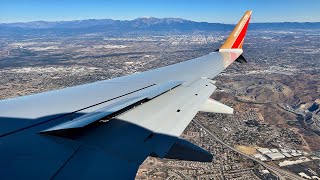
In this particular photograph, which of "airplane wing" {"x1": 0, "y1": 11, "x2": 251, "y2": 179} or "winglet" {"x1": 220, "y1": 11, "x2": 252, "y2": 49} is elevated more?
"winglet" {"x1": 220, "y1": 11, "x2": 252, "y2": 49}

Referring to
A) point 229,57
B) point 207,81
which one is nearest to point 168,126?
point 207,81

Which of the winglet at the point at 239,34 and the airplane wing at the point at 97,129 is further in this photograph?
the winglet at the point at 239,34

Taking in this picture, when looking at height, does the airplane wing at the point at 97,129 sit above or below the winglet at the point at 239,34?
below

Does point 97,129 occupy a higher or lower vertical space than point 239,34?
lower

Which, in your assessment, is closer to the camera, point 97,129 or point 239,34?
point 97,129
